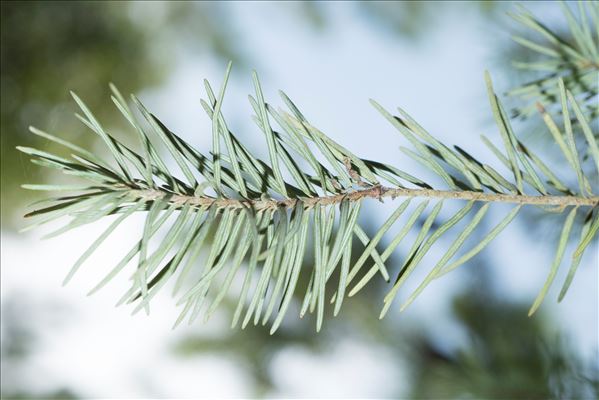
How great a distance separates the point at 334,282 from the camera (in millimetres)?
646

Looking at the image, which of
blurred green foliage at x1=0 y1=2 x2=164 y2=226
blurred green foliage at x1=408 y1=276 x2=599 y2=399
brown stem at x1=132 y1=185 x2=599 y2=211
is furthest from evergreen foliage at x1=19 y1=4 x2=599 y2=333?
blurred green foliage at x1=0 y1=2 x2=164 y2=226

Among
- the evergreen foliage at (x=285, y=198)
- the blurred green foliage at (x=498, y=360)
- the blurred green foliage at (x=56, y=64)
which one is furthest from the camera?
the blurred green foliage at (x=56, y=64)

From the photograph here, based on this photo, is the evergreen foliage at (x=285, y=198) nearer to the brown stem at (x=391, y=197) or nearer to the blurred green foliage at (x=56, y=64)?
the brown stem at (x=391, y=197)

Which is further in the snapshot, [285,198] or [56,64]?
[56,64]

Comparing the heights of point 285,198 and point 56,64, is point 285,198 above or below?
below

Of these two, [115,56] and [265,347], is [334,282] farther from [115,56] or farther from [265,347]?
[115,56]

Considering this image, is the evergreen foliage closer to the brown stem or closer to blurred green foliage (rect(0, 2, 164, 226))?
the brown stem

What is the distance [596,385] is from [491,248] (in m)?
0.28

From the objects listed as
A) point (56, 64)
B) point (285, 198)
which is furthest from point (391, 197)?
point (56, 64)

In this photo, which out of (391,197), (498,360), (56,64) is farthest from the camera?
A: (56,64)

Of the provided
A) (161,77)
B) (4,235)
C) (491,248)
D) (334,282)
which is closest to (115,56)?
(161,77)

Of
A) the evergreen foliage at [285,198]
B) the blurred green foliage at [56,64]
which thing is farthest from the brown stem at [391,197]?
the blurred green foliage at [56,64]

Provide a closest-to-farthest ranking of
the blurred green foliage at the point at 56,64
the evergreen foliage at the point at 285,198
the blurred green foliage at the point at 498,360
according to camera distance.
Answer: the evergreen foliage at the point at 285,198, the blurred green foliage at the point at 498,360, the blurred green foliage at the point at 56,64

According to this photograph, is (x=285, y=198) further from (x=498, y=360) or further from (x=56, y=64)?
(x=56, y=64)
